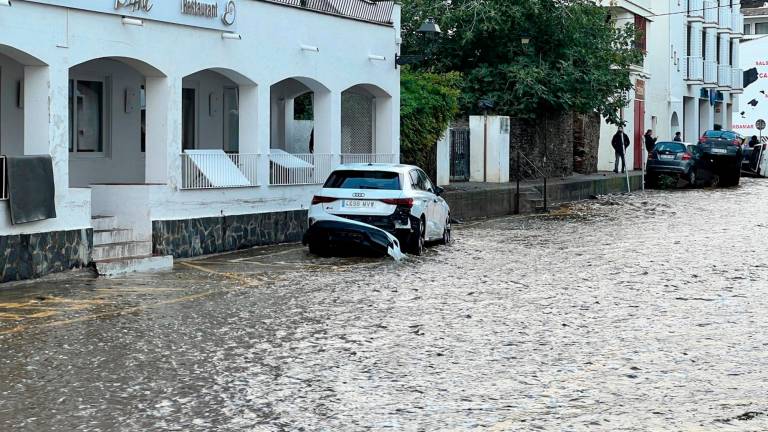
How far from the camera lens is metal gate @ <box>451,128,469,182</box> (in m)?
37.9

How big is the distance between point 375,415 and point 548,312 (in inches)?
219

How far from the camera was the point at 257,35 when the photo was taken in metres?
23.2

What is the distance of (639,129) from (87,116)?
39866 millimetres

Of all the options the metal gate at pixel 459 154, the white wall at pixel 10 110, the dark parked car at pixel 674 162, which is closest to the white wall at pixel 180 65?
the white wall at pixel 10 110

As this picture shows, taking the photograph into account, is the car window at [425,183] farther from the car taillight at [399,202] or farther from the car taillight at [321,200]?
the car taillight at [321,200]

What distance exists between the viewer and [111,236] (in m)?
18.9

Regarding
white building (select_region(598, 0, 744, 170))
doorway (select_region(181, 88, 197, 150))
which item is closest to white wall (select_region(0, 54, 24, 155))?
doorway (select_region(181, 88, 197, 150))

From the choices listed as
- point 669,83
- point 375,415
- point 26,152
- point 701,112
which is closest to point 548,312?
point 375,415

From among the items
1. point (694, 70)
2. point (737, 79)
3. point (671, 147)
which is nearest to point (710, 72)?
point (694, 70)

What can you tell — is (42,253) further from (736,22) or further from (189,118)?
(736,22)

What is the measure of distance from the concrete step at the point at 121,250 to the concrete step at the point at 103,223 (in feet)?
1.47

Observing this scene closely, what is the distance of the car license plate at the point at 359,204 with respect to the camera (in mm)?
20422

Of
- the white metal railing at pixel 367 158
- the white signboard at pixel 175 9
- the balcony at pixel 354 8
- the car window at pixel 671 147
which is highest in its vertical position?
the balcony at pixel 354 8

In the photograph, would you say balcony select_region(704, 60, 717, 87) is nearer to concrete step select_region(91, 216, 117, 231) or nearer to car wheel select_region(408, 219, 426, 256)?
car wheel select_region(408, 219, 426, 256)
